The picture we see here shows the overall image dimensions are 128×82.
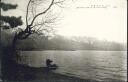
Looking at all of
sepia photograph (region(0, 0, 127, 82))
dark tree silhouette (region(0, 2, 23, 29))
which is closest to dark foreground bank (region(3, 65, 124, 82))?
sepia photograph (region(0, 0, 127, 82))

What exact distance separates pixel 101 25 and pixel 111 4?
26 centimetres

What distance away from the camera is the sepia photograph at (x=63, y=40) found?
2.65 m

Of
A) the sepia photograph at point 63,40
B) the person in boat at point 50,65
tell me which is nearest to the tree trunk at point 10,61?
the sepia photograph at point 63,40

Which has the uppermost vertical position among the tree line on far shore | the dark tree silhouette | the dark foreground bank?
the dark tree silhouette

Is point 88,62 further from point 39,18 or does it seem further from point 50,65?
point 39,18

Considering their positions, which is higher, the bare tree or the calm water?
the bare tree

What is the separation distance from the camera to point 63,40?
2.68 meters

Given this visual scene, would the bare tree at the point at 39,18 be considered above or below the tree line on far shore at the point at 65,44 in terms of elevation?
above

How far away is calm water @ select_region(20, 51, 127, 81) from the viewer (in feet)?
8.66

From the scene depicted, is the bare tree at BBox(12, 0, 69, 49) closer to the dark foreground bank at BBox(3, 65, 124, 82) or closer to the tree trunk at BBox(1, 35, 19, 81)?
the tree trunk at BBox(1, 35, 19, 81)

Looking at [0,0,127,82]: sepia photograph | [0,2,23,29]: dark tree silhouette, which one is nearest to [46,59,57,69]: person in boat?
[0,0,127,82]: sepia photograph

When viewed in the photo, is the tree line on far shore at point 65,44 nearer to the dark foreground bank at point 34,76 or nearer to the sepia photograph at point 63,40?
the sepia photograph at point 63,40

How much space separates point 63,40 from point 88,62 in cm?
37

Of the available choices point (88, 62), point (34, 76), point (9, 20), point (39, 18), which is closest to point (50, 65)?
point (34, 76)
